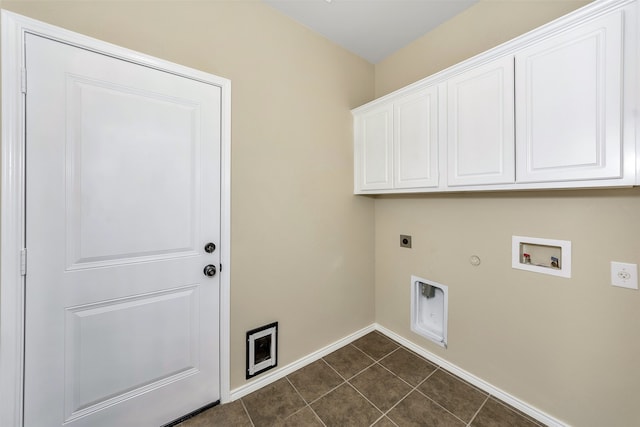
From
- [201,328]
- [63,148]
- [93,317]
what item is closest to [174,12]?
[63,148]

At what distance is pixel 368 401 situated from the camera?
162 centimetres

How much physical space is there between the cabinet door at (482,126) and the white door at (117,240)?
153 cm

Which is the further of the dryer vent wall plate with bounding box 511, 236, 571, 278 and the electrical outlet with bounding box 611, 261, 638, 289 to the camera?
the dryer vent wall plate with bounding box 511, 236, 571, 278

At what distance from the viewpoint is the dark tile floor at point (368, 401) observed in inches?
57.9

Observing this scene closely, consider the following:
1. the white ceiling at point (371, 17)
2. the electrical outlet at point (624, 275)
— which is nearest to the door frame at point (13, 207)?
the white ceiling at point (371, 17)

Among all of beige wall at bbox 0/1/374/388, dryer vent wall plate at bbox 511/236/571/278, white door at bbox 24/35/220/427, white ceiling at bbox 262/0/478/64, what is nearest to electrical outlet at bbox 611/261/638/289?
dryer vent wall plate at bbox 511/236/571/278

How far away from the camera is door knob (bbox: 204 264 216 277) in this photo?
1527mm

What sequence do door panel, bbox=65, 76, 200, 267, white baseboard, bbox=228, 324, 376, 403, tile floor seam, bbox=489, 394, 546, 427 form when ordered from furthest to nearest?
white baseboard, bbox=228, 324, 376, 403, tile floor seam, bbox=489, 394, 546, 427, door panel, bbox=65, 76, 200, 267

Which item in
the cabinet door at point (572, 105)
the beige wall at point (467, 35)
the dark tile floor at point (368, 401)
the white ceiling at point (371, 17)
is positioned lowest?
the dark tile floor at point (368, 401)

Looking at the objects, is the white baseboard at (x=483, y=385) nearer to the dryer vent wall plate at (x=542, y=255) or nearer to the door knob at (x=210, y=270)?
the dryer vent wall plate at (x=542, y=255)

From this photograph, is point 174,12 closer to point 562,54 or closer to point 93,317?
point 93,317

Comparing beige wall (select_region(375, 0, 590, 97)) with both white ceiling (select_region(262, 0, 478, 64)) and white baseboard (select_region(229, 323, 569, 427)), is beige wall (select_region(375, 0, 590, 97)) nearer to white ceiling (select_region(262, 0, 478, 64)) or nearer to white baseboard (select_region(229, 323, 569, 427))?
white ceiling (select_region(262, 0, 478, 64))

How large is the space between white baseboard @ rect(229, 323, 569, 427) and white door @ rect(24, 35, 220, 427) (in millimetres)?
274

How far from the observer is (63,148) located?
1.13m
